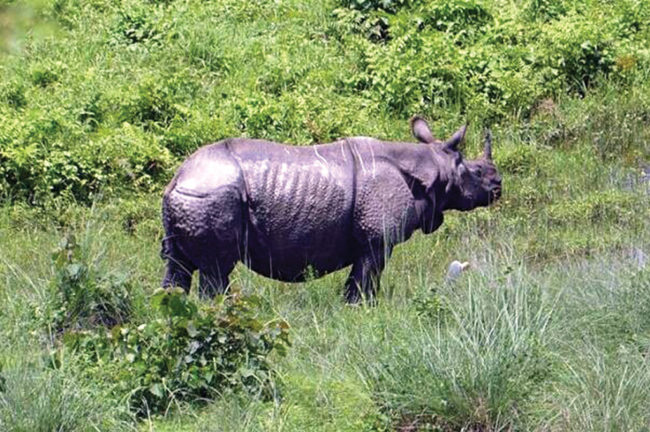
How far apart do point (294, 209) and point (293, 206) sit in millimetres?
24

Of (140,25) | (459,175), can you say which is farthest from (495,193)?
(140,25)

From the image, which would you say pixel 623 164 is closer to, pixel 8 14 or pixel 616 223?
pixel 616 223

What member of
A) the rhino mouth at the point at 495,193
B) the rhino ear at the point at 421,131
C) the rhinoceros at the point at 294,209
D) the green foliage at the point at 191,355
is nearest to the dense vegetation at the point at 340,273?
the green foliage at the point at 191,355

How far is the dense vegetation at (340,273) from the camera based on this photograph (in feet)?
27.3

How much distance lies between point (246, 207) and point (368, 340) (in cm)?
186

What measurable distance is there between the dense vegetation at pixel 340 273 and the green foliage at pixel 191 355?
0.01 metres

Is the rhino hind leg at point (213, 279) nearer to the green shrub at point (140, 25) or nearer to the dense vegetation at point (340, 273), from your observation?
the dense vegetation at point (340, 273)

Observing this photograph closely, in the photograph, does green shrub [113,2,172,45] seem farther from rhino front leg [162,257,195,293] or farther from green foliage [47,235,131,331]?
green foliage [47,235,131,331]

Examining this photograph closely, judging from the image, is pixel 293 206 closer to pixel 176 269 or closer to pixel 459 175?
pixel 176 269

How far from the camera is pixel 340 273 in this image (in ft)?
38.3

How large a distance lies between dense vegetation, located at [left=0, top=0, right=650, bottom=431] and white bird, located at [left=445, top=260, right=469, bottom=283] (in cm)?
17

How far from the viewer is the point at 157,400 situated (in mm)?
8531

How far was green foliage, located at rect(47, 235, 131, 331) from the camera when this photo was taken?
966cm

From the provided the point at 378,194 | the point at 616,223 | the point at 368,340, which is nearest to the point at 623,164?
the point at 616,223
